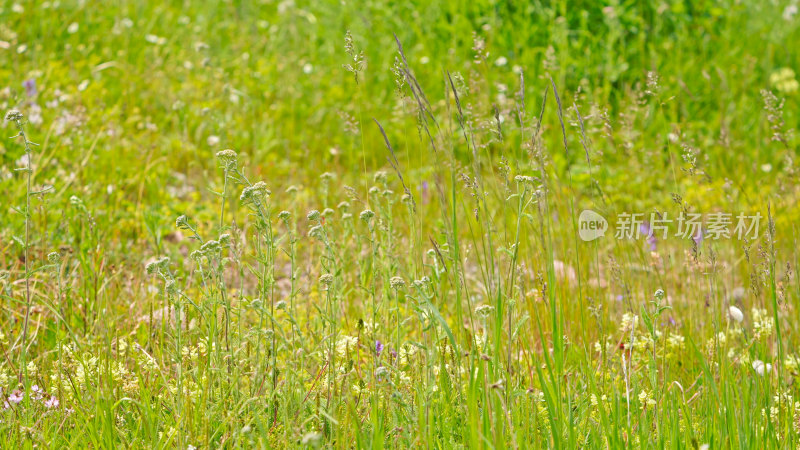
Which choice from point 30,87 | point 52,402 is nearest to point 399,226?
point 52,402

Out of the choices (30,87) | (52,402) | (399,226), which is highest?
(30,87)

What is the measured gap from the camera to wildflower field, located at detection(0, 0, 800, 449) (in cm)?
170

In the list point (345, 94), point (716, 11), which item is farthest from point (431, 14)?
point (716, 11)

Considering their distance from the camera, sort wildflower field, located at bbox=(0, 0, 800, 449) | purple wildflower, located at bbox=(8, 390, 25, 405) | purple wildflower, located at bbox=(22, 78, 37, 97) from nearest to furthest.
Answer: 1. wildflower field, located at bbox=(0, 0, 800, 449)
2. purple wildflower, located at bbox=(8, 390, 25, 405)
3. purple wildflower, located at bbox=(22, 78, 37, 97)

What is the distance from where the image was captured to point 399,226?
3.33 m

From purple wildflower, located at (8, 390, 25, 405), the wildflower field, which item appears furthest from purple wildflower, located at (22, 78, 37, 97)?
purple wildflower, located at (8, 390, 25, 405)

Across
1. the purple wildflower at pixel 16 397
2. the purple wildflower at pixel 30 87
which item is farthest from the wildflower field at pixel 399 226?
the purple wildflower at pixel 30 87

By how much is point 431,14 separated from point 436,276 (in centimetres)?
388

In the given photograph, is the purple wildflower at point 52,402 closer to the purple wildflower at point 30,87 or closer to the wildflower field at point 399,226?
the wildflower field at point 399,226

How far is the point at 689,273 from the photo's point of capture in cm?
278

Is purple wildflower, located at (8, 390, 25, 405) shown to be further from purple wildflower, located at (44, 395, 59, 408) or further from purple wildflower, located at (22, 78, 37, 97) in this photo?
purple wildflower, located at (22, 78, 37, 97)

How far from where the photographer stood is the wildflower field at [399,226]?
1.70 metres

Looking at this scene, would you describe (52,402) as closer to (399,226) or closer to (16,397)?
(16,397)

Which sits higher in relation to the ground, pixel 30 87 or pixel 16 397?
pixel 30 87
